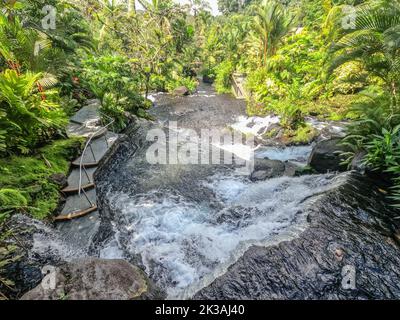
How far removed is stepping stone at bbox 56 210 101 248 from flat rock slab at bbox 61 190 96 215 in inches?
9.7

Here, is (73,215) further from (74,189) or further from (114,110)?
(114,110)

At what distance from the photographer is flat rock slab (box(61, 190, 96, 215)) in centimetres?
456

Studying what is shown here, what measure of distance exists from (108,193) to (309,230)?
14.2 feet

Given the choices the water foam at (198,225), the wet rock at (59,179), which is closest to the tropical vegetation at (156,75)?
the wet rock at (59,179)

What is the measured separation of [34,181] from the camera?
452 centimetres

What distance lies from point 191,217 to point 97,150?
3.39 metres

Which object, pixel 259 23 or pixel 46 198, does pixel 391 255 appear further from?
pixel 259 23

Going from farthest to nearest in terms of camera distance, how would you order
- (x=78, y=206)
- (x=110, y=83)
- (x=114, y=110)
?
1. (x=110, y=83)
2. (x=114, y=110)
3. (x=78, y=206)

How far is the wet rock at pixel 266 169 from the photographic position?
6.38 metres

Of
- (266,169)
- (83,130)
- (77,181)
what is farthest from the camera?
(83,130)

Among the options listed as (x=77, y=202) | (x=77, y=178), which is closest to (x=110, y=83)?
(x=77, y=178)

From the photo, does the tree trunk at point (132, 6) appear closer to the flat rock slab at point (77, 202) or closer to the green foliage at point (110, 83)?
the green foliage at point (110, 83)

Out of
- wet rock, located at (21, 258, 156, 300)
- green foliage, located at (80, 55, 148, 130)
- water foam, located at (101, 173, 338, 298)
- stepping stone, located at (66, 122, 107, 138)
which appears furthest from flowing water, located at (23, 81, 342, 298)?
green foliage, located at (80, 55, 148, 130)

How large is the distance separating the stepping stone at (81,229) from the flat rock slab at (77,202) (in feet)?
0.81
